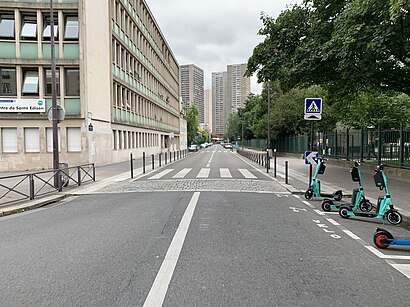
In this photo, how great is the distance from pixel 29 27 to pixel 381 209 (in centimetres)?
2418

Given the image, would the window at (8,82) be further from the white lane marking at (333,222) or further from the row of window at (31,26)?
the white lane marking at (333,222)

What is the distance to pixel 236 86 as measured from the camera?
169 metres

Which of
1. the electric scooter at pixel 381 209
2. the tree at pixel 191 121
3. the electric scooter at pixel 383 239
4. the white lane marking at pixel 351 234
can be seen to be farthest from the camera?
the tree at pixel 191 121

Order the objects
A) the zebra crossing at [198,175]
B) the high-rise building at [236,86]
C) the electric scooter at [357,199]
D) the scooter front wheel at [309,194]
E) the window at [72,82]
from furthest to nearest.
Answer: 1. the high-rise building at [236,86]
2. the window at [72,82]
3. the zebra crossing at [198,175]
4. the scooter front wheel at [309,194]
5. the electric scooter at [357,199]

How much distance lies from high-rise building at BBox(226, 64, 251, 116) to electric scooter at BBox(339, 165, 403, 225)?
15381 cm

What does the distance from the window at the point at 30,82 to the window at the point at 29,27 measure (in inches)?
93.6

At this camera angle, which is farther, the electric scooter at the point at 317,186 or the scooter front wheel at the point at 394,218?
the electric scooter at the point at 317,186

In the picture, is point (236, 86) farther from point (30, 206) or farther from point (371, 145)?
point (30, 206)

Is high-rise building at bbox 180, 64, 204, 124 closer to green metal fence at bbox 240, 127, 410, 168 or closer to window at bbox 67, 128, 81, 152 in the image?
green metal fence at bbox 240, 127, 410, 168

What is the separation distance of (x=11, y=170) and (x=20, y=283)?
21222mm

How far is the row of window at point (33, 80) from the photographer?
22.3 m

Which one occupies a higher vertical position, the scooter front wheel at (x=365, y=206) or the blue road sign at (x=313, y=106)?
the blue road sign at (x=313, y=106)

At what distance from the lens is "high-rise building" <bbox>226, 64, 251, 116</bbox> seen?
6348 inches

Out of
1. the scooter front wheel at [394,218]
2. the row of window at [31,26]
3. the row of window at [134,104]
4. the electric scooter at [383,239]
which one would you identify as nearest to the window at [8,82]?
the row of window at [31,26]
